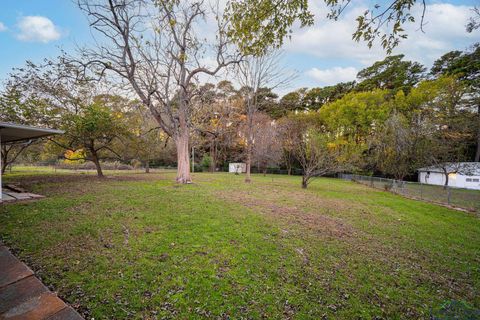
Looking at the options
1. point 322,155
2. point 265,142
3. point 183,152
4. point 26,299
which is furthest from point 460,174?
point 26,299

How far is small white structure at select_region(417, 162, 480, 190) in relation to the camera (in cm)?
1863

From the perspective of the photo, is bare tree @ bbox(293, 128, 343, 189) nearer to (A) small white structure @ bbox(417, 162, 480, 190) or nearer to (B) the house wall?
(A) small white structure @ bbox(417, 162, 480, 190)

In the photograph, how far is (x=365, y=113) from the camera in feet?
87.6

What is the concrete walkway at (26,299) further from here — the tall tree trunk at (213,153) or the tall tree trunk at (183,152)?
the tall tree trunk at (213,153)

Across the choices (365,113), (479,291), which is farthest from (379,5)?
(365,113)

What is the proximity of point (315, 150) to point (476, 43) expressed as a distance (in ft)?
26.7

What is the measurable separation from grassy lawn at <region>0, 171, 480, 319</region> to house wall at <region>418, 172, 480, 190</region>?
21.8 metres

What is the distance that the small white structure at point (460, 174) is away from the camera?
18628 millimetres

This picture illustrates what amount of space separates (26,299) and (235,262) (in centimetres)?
255

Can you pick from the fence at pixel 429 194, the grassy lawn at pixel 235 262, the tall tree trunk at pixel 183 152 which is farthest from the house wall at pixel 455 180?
the tall tree trunk at pixel 183 152

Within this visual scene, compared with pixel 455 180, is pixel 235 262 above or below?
below

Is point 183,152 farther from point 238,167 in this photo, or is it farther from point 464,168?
point 464,168

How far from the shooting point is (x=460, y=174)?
20.7 metres

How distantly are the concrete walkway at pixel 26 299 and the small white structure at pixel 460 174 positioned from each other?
81.5 ft
